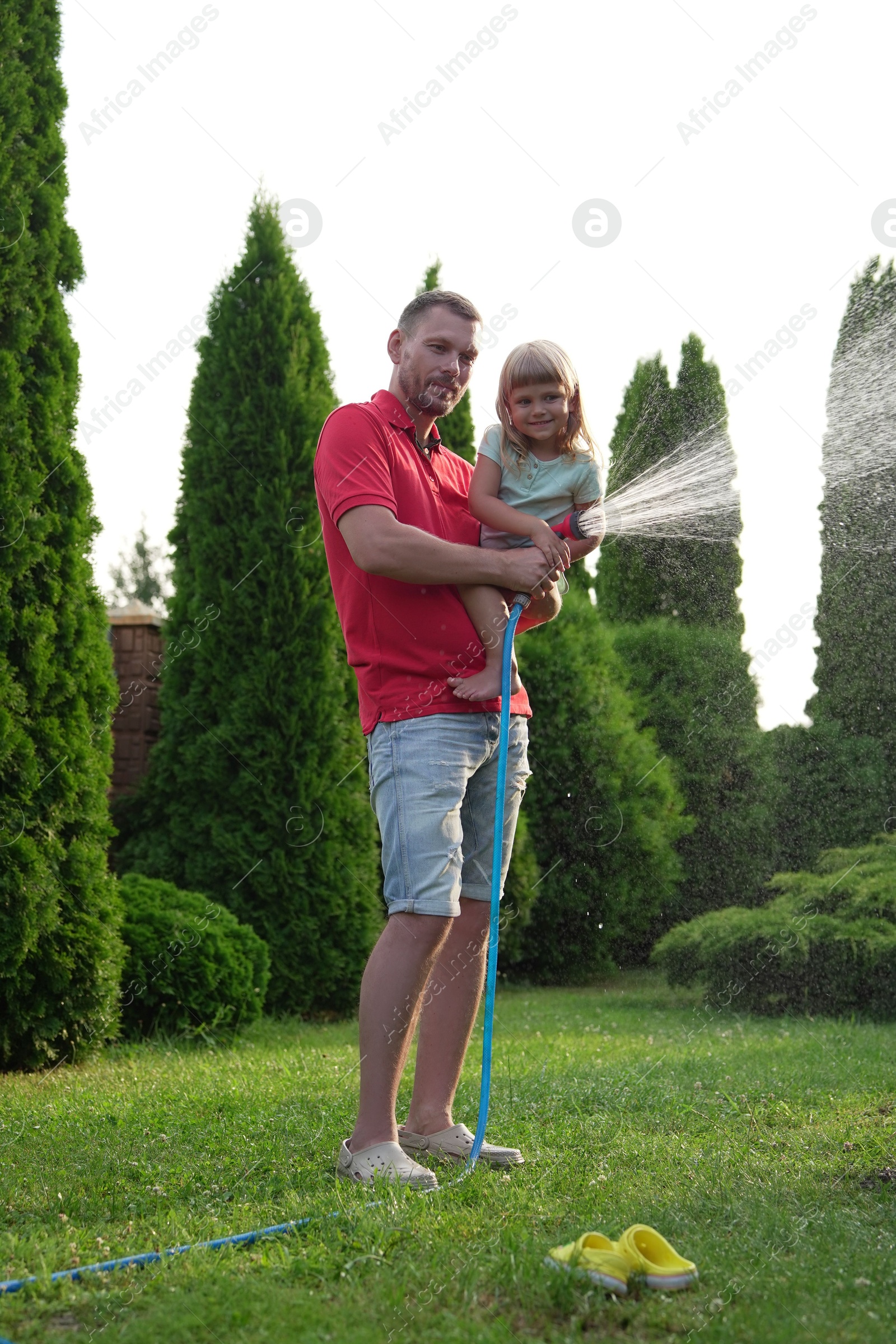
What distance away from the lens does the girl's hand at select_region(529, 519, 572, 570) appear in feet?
9.57

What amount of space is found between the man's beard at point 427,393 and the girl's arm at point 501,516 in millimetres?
179

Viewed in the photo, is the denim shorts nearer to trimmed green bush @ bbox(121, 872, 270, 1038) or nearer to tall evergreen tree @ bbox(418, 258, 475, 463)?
trimmed green bush @ bbox(121, 872, 270, 1038)

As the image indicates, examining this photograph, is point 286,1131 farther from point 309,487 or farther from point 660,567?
point 660,567

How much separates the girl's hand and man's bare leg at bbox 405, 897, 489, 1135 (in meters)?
0.93

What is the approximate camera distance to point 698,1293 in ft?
6.14

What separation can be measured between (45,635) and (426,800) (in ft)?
9.99

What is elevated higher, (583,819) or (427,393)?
(427,393)

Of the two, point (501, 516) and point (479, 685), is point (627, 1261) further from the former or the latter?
point (501, 516)

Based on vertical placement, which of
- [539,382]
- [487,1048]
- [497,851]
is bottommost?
[487,1048]

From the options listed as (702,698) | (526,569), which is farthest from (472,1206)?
(702,698)

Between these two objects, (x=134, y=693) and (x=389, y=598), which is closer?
(x=389, y=598)

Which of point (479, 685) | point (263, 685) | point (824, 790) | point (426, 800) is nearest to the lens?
point (426, 800)

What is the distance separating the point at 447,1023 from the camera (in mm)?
2924

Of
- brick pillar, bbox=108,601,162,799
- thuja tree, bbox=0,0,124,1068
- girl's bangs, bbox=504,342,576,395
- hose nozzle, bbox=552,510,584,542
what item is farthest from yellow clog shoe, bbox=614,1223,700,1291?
brick pillar, bbox=108,601,162,799
